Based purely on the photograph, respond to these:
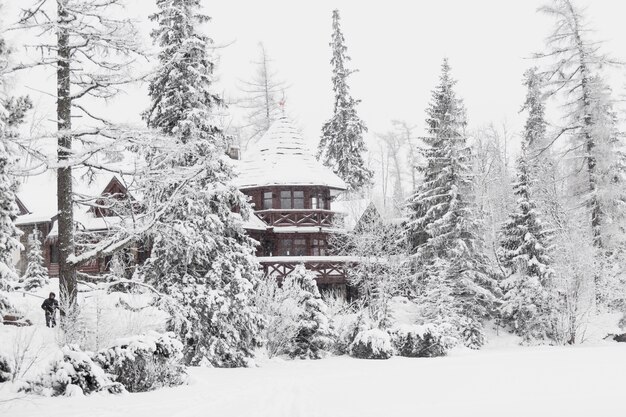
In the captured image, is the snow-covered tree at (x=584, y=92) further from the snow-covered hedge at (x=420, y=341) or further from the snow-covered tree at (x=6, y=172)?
the snow-covered tree at (x=6, y=172)

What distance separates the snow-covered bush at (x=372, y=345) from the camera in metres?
24.0

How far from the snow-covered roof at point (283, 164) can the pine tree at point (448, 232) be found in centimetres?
485

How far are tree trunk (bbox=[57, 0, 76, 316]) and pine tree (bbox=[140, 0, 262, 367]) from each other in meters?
6.77

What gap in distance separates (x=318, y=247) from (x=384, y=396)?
22.2 m

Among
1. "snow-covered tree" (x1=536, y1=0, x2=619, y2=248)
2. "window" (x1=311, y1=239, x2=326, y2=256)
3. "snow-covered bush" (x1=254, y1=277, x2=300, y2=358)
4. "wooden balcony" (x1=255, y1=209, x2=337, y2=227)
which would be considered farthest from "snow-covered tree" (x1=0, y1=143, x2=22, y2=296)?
"snow-covered tree" (x1=536, y1=0, x2=619, y2=248)

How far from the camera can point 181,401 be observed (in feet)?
36.9

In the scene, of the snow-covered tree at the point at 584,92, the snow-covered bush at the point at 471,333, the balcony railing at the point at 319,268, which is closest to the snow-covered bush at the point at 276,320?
the balcony railing at the point at 319,268

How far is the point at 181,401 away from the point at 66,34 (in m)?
7.41

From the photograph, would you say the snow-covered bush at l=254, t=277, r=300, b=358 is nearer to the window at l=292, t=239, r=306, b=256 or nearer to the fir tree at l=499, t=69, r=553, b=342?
the window at l=292, t=239, r=306, b=256

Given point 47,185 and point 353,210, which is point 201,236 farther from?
point 353,210

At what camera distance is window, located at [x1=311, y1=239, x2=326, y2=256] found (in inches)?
1308

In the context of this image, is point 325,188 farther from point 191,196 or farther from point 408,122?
point 408,122

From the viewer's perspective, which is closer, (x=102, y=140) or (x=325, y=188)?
(x=102, y=140)

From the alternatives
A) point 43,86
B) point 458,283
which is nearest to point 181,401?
point 43,86
